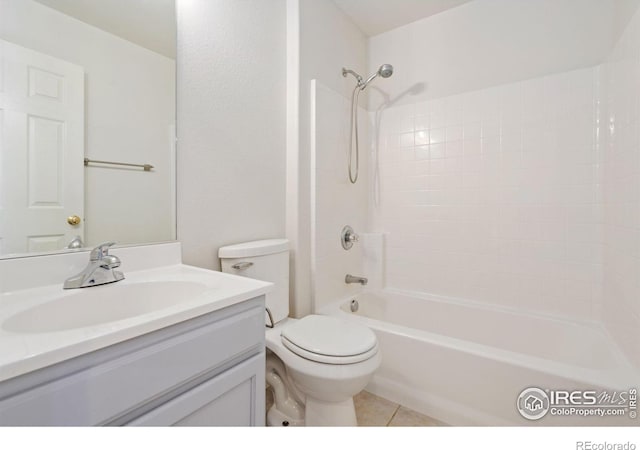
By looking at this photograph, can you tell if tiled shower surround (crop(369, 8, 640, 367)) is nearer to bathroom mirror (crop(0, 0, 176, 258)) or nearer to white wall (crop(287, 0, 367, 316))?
white wall (crop(287, 0, 367, 316))

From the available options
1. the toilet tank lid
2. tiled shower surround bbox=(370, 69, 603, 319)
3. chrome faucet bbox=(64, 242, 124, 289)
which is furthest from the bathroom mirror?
tiled shower surround bbox=(370, 69, 603, 319)

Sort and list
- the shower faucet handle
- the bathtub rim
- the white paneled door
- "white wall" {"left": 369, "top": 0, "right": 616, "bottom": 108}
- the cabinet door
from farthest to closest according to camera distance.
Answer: the shower faucet handle, "white wall" {"left": 369, "top": 0, "right": 616, "bottom": 108}, the bathtub rim, the white paneled door, the cabinet door

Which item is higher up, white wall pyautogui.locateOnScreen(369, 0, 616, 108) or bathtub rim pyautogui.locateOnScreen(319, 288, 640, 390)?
white wall pyautogui.locateOnScreen(369, 0, 616, 108)

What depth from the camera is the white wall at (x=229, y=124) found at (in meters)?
1.17

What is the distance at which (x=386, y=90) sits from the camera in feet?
7.05

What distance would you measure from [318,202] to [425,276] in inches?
38.2

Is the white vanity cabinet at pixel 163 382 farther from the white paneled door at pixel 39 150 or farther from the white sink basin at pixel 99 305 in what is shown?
the white paneled door at pixel 39 150

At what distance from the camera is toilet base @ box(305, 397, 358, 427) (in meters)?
1.14

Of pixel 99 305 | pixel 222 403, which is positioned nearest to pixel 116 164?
pixel 99 305

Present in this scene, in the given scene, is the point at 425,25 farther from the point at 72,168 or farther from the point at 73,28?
the point at 72,168

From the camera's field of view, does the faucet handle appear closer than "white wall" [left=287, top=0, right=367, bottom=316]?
Yes

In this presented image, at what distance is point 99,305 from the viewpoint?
2.64 feet

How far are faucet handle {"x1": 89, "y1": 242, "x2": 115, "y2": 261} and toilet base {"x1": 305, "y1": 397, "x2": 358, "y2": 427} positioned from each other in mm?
960

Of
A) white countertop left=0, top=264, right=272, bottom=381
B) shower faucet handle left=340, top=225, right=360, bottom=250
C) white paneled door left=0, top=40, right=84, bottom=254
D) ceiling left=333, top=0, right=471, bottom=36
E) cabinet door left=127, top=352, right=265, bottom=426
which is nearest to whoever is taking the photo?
white countertop left=0, top=264, right=272, bottom=381
